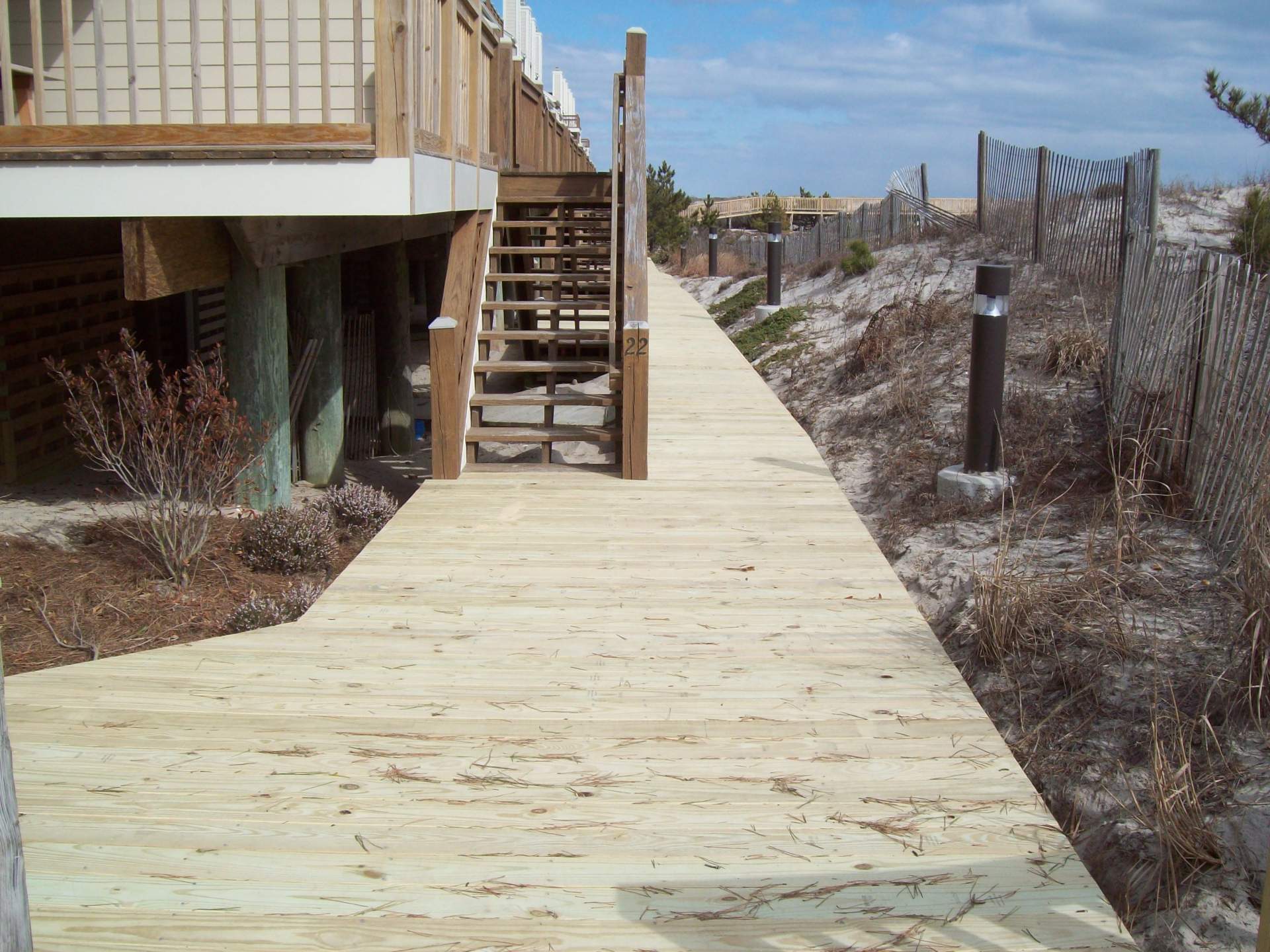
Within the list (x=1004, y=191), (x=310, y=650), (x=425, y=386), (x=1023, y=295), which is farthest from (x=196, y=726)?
(x=1004, y=191)

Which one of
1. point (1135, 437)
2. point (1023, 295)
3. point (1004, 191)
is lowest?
point (1135, 437)

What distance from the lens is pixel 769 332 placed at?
1639 cm

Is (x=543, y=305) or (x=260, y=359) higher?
(x=543, y=305)

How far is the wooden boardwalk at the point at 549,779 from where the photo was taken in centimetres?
268

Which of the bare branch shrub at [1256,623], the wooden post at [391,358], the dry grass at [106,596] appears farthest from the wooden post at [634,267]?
the wooden post at [391,358]

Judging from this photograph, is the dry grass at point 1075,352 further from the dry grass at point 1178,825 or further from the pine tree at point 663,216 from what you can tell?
the pine tree at point 663,216

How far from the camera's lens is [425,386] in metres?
16.8

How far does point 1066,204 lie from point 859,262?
16.8 feet

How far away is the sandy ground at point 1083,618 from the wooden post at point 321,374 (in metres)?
4.07

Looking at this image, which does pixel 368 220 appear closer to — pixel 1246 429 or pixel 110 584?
pixel 110 584

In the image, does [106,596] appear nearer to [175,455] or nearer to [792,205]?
[175,455]

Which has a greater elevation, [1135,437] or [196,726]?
[1135,437]

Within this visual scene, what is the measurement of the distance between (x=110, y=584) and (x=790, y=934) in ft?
16.0

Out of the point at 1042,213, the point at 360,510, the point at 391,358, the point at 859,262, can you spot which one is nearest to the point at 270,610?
the point at 360,510
